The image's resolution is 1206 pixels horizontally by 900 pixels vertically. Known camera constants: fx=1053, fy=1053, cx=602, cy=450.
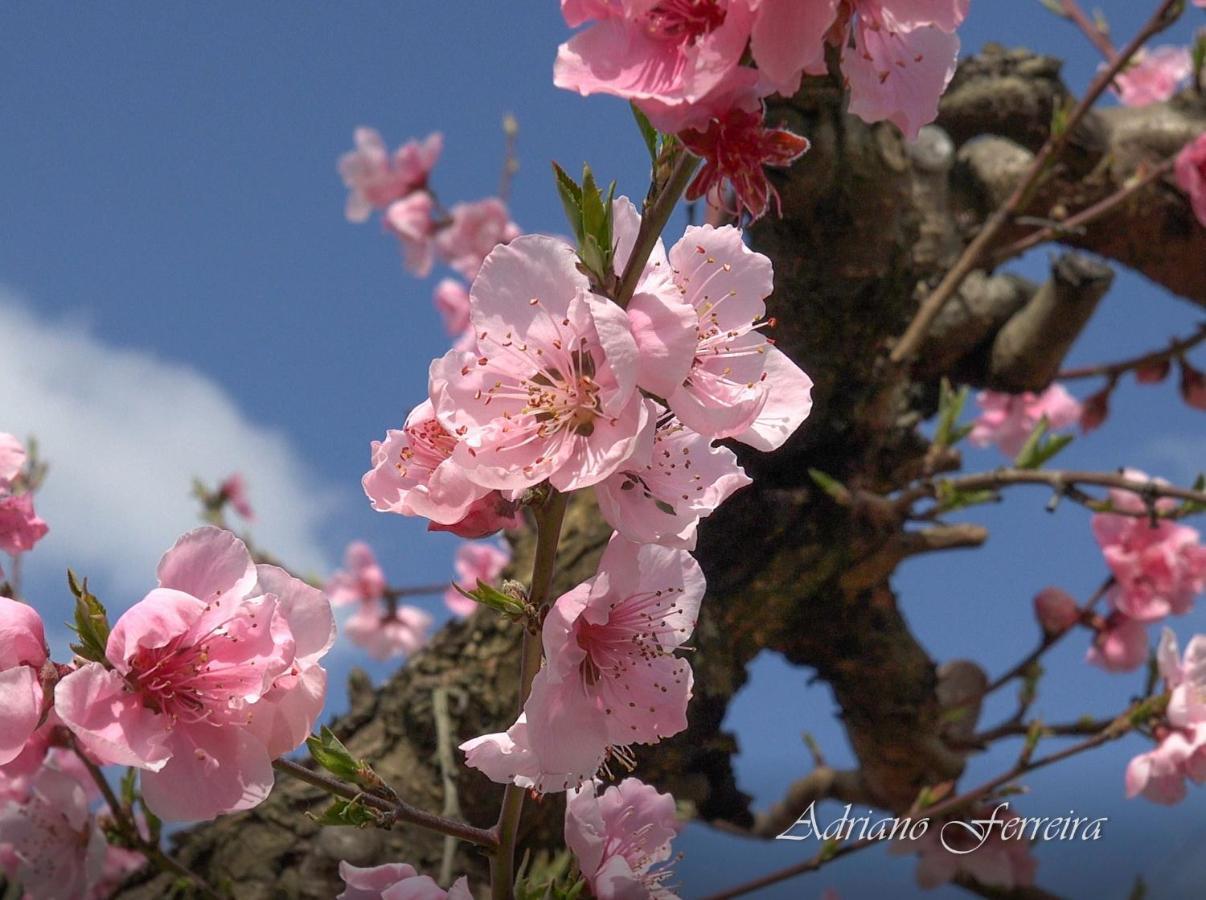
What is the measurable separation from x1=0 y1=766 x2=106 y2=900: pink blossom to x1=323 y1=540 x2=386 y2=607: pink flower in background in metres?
1.99

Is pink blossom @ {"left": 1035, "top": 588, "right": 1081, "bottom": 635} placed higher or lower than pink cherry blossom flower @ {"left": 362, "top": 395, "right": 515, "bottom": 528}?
higher

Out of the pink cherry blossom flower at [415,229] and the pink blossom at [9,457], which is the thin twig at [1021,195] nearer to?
the pink blossom at [9,457]

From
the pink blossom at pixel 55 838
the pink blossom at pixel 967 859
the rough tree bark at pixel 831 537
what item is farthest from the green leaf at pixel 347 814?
the pink blossom at pixel 967 859

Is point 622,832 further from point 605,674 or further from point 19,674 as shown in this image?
point 19,674

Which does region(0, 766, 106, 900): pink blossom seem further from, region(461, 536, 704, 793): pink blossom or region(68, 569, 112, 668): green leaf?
region(461, 536, 704, 793): pink blossom

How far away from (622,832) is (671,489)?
31 cm

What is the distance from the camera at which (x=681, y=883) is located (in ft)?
2.83

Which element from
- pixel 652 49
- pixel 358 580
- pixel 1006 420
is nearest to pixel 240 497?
pixel 358 580

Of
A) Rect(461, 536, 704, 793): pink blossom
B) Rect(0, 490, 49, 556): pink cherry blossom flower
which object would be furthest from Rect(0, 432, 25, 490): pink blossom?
Rect(461, 536, 704, 793): pink blossom

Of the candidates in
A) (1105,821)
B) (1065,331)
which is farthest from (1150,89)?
(1105,821)

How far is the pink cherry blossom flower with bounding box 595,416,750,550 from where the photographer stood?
65cm

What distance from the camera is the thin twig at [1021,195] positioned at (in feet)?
5.69

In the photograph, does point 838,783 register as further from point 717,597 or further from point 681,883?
point 681,883

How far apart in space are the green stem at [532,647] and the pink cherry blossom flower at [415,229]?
2541 mm
